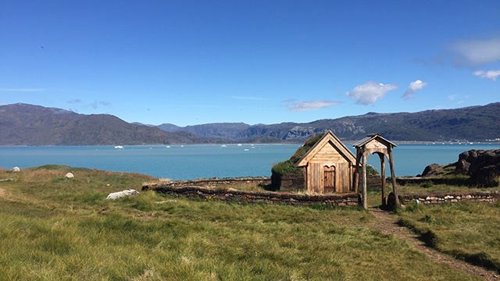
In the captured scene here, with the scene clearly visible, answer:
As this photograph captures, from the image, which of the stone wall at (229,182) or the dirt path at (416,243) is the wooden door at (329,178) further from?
the dirt path at (416,243)

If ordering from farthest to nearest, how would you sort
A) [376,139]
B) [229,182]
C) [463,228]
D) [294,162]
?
1. [229,182]
2. [294,162]
3. [376,139]
4. [463,228]

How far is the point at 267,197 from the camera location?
23828mm

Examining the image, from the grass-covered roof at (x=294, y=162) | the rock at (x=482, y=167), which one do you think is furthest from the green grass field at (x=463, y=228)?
the grass-covered roof at (x=294, y=162)

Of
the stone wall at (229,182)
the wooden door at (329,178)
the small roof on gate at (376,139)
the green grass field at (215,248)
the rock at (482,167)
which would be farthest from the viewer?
the stone wall at (229,182)

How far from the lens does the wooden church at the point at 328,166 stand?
29828 mm

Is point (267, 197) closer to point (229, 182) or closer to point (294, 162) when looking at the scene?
point (294, 162)

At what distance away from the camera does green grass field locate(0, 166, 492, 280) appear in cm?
836

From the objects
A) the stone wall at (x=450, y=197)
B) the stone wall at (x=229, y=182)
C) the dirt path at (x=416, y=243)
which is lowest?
the dirt path at (x=416, y=243)

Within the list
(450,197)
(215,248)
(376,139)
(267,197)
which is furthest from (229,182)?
(215,248)

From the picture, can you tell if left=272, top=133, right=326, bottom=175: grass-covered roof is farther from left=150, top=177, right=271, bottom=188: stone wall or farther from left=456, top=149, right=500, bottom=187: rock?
left=456, top=149, right=500, bottom=187: rock

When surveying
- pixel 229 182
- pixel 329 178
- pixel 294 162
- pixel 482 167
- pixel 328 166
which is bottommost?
pixel 229 182

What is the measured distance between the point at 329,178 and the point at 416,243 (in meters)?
15.1

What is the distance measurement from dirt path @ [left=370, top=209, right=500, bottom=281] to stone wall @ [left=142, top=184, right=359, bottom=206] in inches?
59.4

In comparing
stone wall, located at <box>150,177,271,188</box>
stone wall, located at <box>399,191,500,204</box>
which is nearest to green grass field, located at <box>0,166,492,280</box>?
stone wall, located at <box>399,191,500,204</box>
